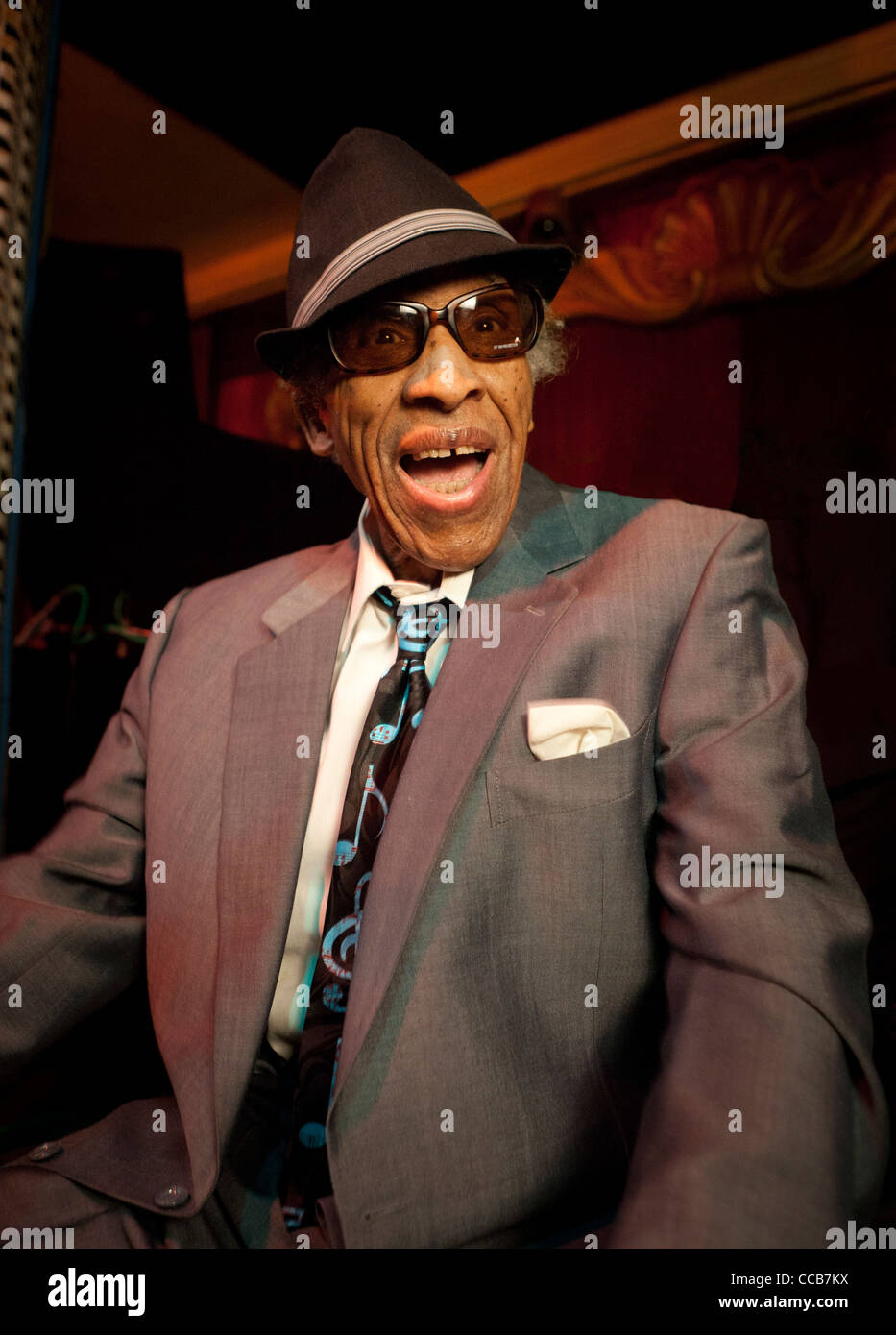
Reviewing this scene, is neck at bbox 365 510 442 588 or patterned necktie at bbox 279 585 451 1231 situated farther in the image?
neck at bbox 365 510 442 588

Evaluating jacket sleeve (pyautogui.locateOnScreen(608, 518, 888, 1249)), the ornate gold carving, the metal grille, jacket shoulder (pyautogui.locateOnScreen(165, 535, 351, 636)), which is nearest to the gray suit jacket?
jacket sleeve (pyautogui.locateOnScreen(608, 518, 888, 1249))

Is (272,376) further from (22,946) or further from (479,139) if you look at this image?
(22,946)

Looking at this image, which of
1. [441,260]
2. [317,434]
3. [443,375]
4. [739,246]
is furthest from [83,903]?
[739,246]

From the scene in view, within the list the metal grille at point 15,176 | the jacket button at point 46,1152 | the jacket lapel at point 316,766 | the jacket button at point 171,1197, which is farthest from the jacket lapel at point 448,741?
the metal grille at point 15,176

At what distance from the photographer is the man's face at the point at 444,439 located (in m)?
1.37

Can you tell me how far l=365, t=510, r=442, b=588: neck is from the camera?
4.99 ft

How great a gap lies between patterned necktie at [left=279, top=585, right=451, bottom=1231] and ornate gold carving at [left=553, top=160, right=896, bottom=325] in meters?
0.90

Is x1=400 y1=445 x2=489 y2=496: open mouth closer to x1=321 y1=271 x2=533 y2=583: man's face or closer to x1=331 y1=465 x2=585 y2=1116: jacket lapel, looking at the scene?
x1=321 y1=271 x2=533 y2=583: man's face

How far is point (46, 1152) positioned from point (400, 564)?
1.08 metres

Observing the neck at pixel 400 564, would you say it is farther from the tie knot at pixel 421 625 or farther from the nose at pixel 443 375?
the nose at pixel 443 375

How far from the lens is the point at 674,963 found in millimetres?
1091

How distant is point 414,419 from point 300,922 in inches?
31.8

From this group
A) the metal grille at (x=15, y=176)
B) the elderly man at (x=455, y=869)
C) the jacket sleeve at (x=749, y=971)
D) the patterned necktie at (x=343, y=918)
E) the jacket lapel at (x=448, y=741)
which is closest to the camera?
the jacket sleeve at (x=749, y=971)
